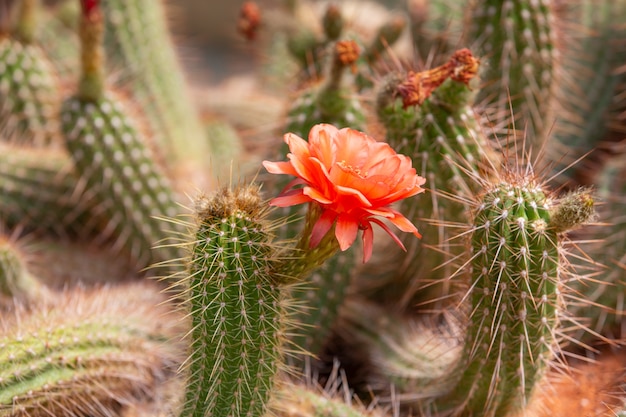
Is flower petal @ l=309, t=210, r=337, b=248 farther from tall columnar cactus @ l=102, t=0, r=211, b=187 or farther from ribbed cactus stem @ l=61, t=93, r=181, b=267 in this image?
tall columnar cactus @ l=102, t=0, r=211, b=187

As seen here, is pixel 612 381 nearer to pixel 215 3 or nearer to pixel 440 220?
pixel 440 220

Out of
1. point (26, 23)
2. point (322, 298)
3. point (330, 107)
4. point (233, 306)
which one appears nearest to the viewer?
point (233, 306)

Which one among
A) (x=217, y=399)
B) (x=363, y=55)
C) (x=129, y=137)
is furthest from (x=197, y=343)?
(x=363, y=55)

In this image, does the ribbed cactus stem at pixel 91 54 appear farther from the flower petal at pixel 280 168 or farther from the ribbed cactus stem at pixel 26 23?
the flower petal at pixel 280 168

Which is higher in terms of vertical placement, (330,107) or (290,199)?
(330,107)

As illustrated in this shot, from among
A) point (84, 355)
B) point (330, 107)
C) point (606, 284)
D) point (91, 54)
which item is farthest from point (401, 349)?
point (91, 54)

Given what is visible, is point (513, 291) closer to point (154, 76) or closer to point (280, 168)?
point (280, 168)

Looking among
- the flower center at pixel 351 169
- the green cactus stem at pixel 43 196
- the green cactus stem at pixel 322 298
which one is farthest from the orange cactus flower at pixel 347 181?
the green cactus stem at pixel 43 196

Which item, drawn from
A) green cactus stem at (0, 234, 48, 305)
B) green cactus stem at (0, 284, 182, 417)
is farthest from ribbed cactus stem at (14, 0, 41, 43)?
green cactus stem at (0, 284, 182, 417)
